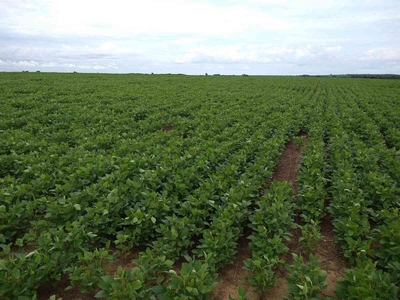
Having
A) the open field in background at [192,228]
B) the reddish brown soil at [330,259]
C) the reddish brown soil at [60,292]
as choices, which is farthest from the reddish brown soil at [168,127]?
the reddish brown soil at [60,292]

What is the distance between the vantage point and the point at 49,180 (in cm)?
507

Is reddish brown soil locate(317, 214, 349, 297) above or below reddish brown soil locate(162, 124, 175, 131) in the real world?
below

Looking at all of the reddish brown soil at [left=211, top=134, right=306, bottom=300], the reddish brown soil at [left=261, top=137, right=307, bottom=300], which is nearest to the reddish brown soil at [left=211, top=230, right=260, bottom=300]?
the reddish brown soil at [left=211, top=134, right=306, bottom=300]

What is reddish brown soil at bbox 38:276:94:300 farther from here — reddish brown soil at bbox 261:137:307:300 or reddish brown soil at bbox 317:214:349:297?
reddish brown soil at bbox 317:214:349:297

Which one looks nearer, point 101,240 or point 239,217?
point 101,240

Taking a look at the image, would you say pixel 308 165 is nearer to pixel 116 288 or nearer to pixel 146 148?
pixel 146 148

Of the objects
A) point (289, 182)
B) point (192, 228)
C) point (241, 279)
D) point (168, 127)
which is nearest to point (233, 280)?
point (241, 279)

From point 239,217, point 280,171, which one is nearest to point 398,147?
point 280,171

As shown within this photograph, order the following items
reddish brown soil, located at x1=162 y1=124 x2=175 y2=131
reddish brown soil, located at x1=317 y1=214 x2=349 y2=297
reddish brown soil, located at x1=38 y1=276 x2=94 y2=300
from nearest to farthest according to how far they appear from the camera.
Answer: reddish brown soil, located at x1=38 y1=276 x2=94 y2=300
reddish brown soil, located at x1=317 y1=214 x2=349 y2=297
reddish brown soil, located at x1=162 y1=124 x2=175 y2=131

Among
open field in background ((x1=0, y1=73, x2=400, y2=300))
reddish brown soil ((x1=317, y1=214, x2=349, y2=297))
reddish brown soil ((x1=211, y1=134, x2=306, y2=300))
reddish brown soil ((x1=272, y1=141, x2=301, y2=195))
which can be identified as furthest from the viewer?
reddish brown soil ((x1=272, y1=141, x2=301, y2=195))

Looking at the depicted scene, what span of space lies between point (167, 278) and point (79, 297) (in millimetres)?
1002

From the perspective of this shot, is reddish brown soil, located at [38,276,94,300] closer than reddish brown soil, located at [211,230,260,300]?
Yes

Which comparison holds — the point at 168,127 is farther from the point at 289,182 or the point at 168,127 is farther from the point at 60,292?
the point at 60,292

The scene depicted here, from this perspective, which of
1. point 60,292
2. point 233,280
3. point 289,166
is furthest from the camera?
point 289,166
